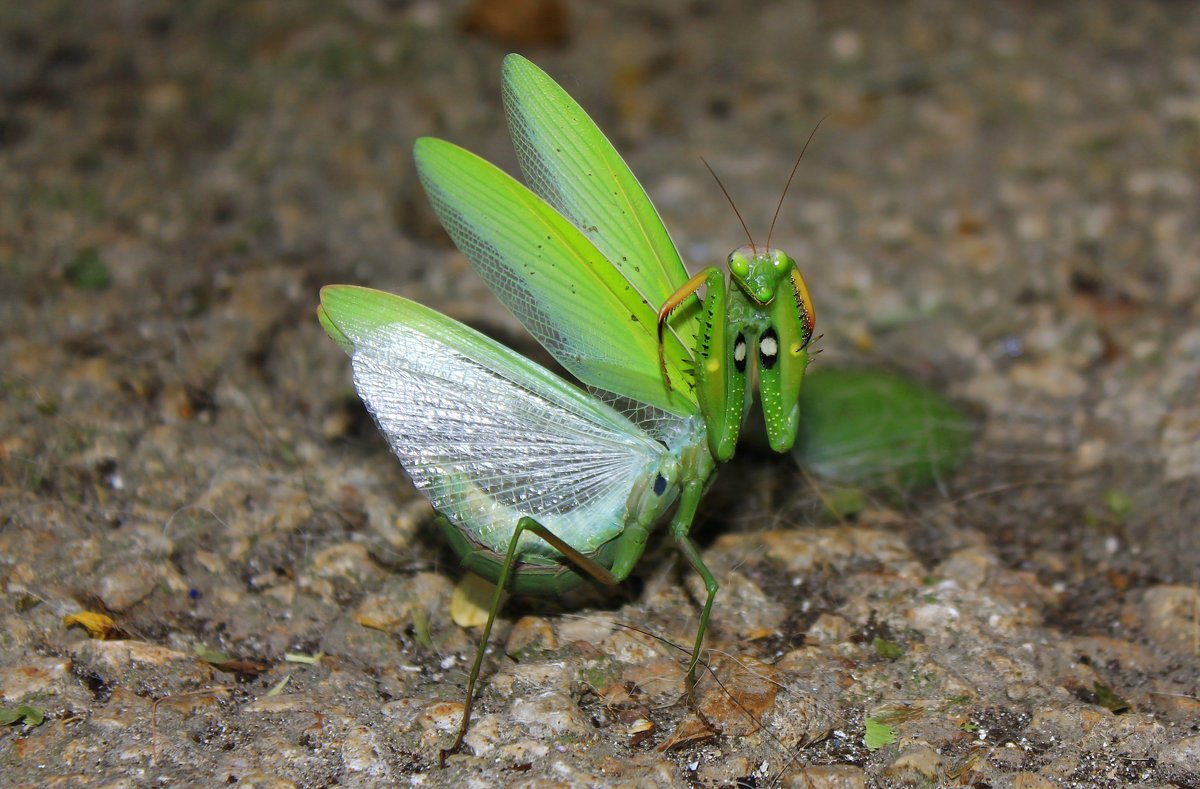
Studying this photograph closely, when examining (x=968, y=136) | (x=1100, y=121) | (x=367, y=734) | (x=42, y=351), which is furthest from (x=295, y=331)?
(x=1100, y=121)

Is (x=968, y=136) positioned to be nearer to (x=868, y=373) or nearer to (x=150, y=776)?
(x=868, y=373)

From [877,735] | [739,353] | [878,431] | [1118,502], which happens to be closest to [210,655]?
[739,353]

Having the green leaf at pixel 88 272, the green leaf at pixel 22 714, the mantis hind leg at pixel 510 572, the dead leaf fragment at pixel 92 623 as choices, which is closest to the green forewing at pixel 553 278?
Result: the mantis hind leg at pixel 510 572

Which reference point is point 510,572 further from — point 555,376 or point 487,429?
point 555,376

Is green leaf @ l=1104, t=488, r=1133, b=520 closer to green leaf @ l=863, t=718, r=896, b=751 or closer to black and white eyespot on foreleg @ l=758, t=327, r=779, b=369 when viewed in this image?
green leaf @ l=863, t=718, r=896, b=751

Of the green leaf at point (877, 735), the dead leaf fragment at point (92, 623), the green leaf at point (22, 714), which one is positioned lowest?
the green leaf at point (22, 714)

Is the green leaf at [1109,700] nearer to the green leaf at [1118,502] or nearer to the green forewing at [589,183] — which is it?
the green leaf at [1118,502]

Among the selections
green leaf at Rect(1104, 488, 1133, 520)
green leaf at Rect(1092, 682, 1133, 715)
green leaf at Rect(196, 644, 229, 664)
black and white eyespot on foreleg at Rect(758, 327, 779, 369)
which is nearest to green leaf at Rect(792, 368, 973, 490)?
green leaf at Rect(1104, 488, 1133, 520)
